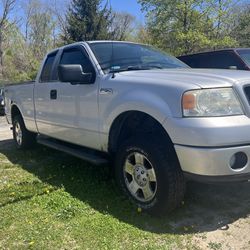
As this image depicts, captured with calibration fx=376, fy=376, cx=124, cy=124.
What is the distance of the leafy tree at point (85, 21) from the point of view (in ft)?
102

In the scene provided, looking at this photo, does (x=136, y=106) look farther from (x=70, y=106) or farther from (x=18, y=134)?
(x=18, y=134)

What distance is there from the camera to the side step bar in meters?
4.50

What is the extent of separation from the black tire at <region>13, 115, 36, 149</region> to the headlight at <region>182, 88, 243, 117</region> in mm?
4483

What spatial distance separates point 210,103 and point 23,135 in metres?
4.69

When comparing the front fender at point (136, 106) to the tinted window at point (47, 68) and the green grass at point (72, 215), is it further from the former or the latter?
the tinted window at point (47, 68)

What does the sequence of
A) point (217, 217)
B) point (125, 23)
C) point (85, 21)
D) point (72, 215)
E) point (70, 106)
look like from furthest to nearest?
1. point (125, 23)
2. point (85, 21)
3. point (70, 106)
4. point (72, 215)
5. point (217, 217)

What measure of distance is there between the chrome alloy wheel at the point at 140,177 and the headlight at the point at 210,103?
76 cm

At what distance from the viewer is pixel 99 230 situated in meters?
3.54

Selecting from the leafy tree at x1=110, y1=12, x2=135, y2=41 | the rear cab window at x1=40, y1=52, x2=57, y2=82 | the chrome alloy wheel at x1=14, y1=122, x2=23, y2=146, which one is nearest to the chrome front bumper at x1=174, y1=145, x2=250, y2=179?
the rear cab window at x1=40, y1=52, x2=57, y2=82

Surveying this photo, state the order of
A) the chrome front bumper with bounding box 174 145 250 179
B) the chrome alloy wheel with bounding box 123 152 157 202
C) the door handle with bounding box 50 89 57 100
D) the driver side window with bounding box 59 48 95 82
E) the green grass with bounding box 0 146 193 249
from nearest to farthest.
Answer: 1. the chrome front bumper with bounding box 174 145 250 179
2. the green grass with bounding box 0 146 193 249
3. the chrome alloy wheel with bounding box 123 152 157 202
4. the driver side window with bounding box 59 48 95 82
5. the door handle with bounding box 50 89 57 100

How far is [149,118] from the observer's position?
156 inches

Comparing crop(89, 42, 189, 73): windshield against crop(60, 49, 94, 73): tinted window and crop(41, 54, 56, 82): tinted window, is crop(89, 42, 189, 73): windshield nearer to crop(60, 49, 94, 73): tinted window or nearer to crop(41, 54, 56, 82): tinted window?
crop(60, 49, 94, 73): tinted window

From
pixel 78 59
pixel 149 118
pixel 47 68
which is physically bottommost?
pixel 149 118

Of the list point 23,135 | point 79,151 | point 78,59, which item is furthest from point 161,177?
point 23,135
